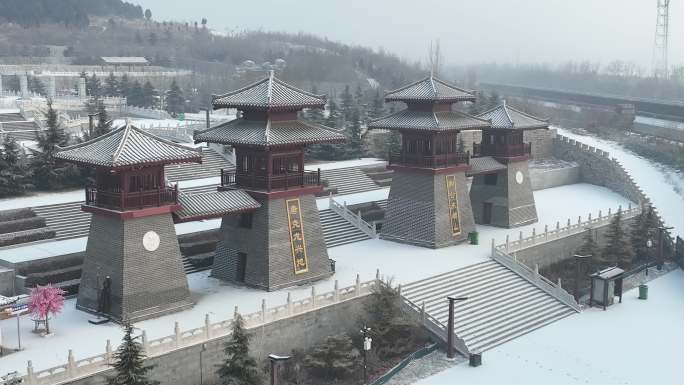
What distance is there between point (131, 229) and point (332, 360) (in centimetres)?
591

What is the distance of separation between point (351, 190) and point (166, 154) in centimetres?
1539

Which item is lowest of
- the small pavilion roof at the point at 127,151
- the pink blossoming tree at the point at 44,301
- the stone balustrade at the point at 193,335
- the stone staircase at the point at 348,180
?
the stone balustrade at the point at 193,335

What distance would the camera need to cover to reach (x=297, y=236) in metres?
22.8

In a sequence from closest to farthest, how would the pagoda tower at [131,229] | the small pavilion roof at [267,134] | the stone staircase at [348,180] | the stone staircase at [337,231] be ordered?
the pagoda tower at [131,229] → the small pavilion roof at [267,134] → the stone staircase at [337,231] → the stone staircase at [348,180]

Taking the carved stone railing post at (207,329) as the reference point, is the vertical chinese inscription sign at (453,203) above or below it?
above

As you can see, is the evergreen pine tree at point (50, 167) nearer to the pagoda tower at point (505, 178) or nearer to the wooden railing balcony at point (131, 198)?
the wooden railing balcony at point (131, 198)

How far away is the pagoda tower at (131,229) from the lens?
18.8 m

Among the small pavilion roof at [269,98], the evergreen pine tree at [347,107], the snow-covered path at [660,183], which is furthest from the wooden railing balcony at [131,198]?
the evergreen pine tree at [347,107]

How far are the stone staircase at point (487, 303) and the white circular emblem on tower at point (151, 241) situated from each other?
7.13 metres

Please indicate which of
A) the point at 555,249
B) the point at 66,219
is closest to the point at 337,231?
the point at 555,249

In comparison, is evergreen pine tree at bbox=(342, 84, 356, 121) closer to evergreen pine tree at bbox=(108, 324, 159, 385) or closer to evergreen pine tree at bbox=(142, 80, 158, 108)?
evergreen pine tree at bbox=(142, 80, 158, 108)

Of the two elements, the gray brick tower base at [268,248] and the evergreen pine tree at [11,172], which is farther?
the evergreen pine tree at [11,172]

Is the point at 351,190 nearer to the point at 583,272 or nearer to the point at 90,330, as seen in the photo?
the point at 583,272

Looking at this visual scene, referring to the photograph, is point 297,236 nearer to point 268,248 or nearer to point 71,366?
point 268,248
